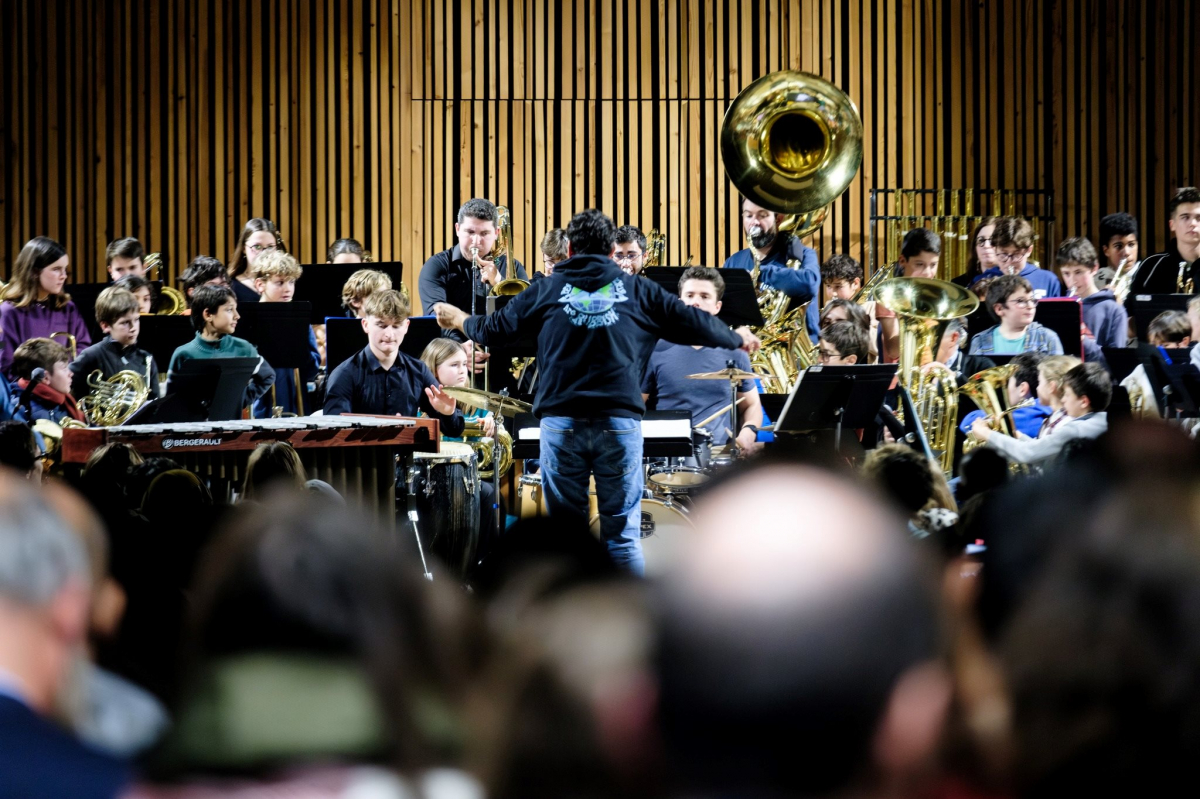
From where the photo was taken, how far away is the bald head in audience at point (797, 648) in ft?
2.55

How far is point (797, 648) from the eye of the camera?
771 millimetres

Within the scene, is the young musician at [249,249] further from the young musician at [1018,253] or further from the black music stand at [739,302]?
the young musician at [1018,253]

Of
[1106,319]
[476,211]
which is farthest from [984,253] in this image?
[476,211]

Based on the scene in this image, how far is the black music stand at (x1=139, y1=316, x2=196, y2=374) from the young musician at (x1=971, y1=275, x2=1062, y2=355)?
4126 millimetres

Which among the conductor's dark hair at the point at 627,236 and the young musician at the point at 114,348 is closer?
the young musician at the point at 114,348

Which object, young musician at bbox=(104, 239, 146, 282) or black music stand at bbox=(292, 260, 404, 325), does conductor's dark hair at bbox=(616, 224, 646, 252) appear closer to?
black music stand at bbox=(292, 260, 404, 325)

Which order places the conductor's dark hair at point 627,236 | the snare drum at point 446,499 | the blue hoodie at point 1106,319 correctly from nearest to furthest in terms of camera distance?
the snare drum at point 446,499
the blue hoodie at point 1106,319
the conductor's dark hair at point 627,236

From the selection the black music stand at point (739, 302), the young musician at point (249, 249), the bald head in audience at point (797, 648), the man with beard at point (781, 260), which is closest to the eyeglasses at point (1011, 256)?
the man with beard at point (781, 260)

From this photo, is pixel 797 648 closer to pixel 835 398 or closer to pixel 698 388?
pixel 835 398

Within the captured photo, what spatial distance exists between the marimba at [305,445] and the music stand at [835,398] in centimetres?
148

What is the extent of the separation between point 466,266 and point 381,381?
1581mm

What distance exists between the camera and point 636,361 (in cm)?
518

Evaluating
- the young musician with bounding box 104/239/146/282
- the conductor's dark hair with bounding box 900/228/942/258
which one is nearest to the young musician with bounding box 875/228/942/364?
the conductor's dark hair with bounding box 900/228/942/258

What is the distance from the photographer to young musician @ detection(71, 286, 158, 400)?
20.9ft
